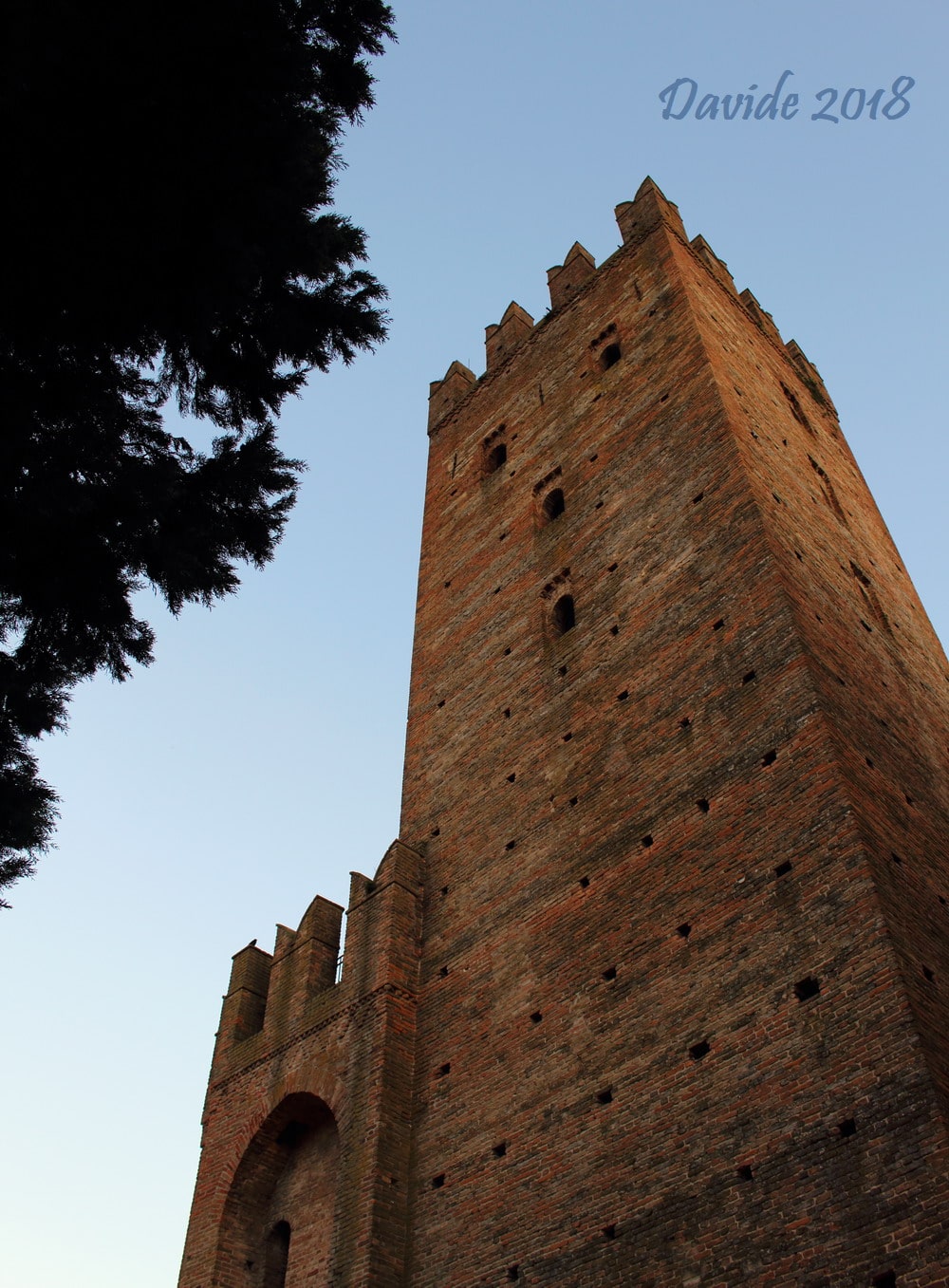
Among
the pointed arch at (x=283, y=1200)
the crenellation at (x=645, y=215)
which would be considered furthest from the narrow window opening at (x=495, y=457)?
the pointed arch at (x=283, y=1200)

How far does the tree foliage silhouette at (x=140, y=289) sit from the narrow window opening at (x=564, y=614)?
6552 mm

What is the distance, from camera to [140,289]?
257 inches

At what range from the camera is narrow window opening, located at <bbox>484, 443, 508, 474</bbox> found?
60.0 ft

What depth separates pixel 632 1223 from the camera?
7938 millimetres

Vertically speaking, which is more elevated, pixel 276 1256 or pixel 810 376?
pixel 810 376

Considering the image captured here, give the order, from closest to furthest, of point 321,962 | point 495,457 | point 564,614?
point 321,962, point 564,614, point 495,457

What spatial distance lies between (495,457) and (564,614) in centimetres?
535

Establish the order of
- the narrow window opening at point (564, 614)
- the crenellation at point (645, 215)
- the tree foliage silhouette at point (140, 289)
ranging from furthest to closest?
the crenellation at point (645, 215) → the narrow window opening at point (564, 614) → the tree foliage silhouette at point (140, 289)

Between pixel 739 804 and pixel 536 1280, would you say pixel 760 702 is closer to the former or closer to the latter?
pixel 739 804

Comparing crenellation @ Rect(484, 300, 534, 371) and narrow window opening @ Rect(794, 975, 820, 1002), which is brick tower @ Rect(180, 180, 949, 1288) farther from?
crenellation @ Rect(484, 300, 534, 371)

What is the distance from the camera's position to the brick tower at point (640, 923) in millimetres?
7445

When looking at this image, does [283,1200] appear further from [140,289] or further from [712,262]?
[712,262]

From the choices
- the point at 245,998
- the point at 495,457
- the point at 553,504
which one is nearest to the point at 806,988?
the point at 245,998

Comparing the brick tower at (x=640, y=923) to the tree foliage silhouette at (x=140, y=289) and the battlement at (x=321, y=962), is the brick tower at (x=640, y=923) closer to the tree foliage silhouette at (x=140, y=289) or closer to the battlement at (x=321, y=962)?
the battlement at (x=321, y=962)
